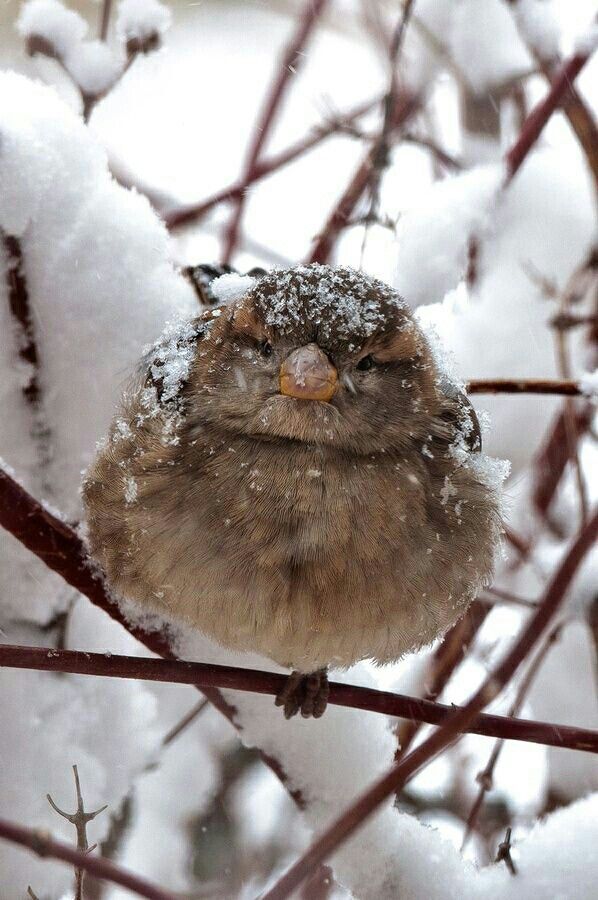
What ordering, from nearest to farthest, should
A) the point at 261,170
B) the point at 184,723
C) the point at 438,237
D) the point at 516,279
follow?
the point at 438,237, the point at 184,723, the point at 516,279, the point at 261,170

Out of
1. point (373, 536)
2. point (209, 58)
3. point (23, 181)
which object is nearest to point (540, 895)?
point (373, 536)

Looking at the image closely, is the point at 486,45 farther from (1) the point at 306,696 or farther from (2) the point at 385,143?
(1) the point at 306,696

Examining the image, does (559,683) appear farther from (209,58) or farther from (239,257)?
(209,58)

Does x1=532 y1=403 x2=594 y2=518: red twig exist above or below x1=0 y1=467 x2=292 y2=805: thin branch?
above

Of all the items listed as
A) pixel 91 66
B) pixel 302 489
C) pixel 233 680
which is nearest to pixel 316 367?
pixel 302 489

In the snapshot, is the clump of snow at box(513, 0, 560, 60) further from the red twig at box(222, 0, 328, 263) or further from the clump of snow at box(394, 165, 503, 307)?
the red twig at box(222, 0, 328, 263)

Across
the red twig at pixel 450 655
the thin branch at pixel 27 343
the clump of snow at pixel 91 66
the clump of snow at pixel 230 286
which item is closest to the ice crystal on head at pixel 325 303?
the clump of snow at pixel 230 286

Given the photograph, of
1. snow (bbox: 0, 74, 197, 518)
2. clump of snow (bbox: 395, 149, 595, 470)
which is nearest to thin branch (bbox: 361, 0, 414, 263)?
clump of snow (bbox: 395, 149, 595, 470)
